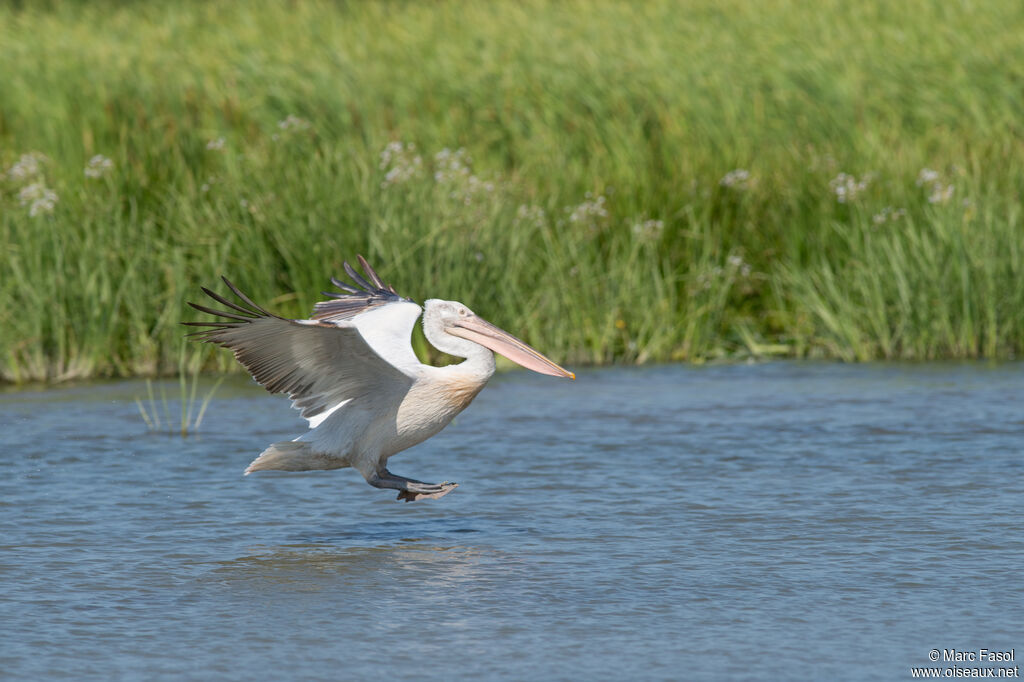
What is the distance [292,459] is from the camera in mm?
6246

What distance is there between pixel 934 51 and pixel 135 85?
777 centimetres

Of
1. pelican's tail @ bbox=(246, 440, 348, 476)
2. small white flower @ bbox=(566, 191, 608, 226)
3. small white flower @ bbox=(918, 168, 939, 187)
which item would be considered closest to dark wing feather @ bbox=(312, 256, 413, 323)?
pelican's tail @ bbox=(246, 440, 348, 476)

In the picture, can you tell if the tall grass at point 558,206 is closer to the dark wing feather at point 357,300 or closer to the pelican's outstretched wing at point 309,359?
the dark wing feather at point 357,300

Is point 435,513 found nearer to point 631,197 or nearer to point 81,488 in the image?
point 81,488

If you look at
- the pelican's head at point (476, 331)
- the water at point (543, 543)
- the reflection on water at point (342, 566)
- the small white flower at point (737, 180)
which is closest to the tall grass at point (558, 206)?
the small white flower at point (737, 180)

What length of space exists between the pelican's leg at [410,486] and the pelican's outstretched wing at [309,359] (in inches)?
13.7

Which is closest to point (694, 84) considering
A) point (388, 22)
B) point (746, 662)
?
point (388, 22)

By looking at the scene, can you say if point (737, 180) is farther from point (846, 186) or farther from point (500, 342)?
point (500, 342)

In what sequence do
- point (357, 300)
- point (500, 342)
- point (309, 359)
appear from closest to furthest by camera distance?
point (309, 359) < point (500, 342) < point (357, 300)

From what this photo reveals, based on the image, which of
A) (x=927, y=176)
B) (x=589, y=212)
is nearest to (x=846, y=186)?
(x=927, y=176)

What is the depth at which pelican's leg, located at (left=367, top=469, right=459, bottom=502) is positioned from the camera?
6.17m

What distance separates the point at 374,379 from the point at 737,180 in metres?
5.93

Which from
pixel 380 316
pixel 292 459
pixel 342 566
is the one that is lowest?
pixel 342 566

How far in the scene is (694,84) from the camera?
560 inches
